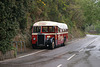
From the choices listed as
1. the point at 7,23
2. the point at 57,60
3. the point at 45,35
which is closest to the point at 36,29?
the point at 45,35

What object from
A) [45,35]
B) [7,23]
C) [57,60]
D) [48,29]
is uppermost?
[7,23]

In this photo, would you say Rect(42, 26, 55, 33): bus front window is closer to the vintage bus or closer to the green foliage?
the vintage bus

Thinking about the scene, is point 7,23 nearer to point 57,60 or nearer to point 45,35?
point 57,60

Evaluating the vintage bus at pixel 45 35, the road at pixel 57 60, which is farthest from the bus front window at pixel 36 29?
the road at pixel 57 60

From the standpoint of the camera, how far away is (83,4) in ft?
215

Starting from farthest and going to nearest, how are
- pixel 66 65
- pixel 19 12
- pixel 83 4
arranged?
1. pixel 83 4
2. pixel 19 12
3. pixel 66 65

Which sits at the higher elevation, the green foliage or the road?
the green foliage

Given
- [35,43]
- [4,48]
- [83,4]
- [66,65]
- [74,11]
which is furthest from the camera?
[83,4]

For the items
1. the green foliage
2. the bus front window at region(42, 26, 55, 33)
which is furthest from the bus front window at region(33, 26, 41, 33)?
the green foliage

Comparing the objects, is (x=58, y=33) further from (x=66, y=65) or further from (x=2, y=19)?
(x=66, y=65)

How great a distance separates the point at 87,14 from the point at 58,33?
44.2m

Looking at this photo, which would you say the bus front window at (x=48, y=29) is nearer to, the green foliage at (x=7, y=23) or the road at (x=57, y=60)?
the road at (x=57, y=60)

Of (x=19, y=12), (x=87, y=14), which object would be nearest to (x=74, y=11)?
(x=87, y=14)

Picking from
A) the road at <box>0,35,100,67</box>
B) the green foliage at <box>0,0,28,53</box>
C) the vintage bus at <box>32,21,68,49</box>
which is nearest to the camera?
the road at <box>0,35,100,67</box>
